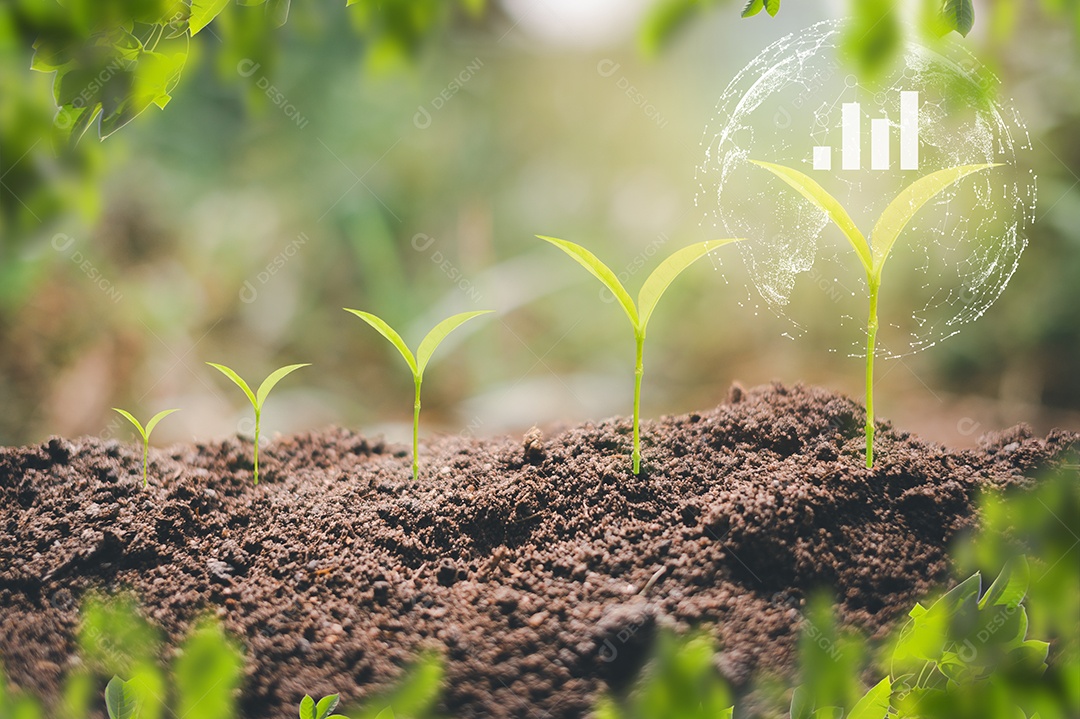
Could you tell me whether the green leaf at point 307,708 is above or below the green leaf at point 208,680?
below

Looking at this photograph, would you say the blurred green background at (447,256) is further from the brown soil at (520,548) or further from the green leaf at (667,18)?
the brown soil at (520,548)

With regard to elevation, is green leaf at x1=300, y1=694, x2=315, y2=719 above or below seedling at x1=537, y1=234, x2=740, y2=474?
below

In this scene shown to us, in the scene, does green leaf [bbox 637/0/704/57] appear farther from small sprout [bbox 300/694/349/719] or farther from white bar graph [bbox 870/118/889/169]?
small sprout [bbox 300/694/349/719]

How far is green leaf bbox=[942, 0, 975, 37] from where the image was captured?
56cm

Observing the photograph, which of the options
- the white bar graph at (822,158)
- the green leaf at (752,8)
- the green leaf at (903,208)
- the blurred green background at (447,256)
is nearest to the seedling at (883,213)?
the green leaf at (903,208)

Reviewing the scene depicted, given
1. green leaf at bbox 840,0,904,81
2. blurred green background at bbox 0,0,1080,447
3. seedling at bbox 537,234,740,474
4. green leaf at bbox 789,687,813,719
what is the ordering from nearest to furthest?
green leaf at bbox 789,687,813,719
seedling at bbox 537,234,740,474
green leaf at bbox 840,0,904,81
blurred green background at bbox 0,0,1080,447

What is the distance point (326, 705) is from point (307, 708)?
14 mm

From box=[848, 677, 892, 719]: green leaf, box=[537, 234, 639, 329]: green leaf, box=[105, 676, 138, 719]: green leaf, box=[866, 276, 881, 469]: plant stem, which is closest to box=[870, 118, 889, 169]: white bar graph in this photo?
box=[866, 276, 881, 469]: plant stem

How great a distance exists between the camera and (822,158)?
729mm

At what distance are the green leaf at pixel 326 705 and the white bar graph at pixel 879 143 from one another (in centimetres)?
66

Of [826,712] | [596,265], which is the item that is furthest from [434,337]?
[826,712]

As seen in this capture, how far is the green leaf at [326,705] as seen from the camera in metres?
0.43

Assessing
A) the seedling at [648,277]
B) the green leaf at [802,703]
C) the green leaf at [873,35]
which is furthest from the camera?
the green leaf at [873,35]

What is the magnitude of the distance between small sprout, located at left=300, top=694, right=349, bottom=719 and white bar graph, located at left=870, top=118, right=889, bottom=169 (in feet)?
2.18
